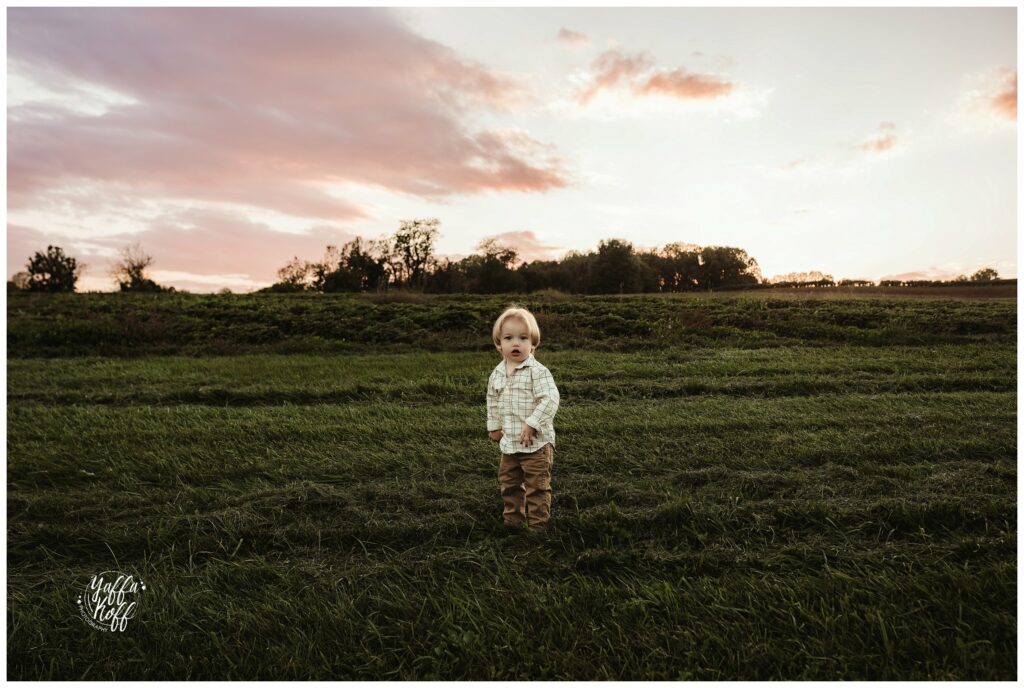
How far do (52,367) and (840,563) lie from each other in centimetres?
1416

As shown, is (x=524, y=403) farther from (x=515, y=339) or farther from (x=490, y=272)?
(x=490, y=272)

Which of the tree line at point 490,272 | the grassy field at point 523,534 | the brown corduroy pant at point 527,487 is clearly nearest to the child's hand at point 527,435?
the brown corduroy pant at point 527,487

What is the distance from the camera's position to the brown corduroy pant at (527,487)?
409 centimetres

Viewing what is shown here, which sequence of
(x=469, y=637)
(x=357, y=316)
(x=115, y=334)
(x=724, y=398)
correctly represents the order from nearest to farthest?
(x=469, y=637), (x=724, y=398), (x=115, y=334), (x=357, y=316)

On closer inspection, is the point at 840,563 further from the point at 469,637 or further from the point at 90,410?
the point at 90,410

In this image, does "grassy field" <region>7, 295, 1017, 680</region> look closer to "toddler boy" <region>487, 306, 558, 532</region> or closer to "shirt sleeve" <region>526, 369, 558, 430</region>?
"toddler boy" <region>487, 306, 558, 532</region>

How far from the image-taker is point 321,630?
9.86 ft

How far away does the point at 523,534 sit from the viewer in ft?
13.0

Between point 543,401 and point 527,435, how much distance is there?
10.2 inches

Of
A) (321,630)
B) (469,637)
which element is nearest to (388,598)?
(321,630)

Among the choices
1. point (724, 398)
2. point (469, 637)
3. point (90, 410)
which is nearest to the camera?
point (469, 637)

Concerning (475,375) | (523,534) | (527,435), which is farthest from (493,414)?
(475,375)

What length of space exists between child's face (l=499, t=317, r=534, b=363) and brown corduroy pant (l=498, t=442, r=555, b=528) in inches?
26.8

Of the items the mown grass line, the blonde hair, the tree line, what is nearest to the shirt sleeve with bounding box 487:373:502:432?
the blonde hair
